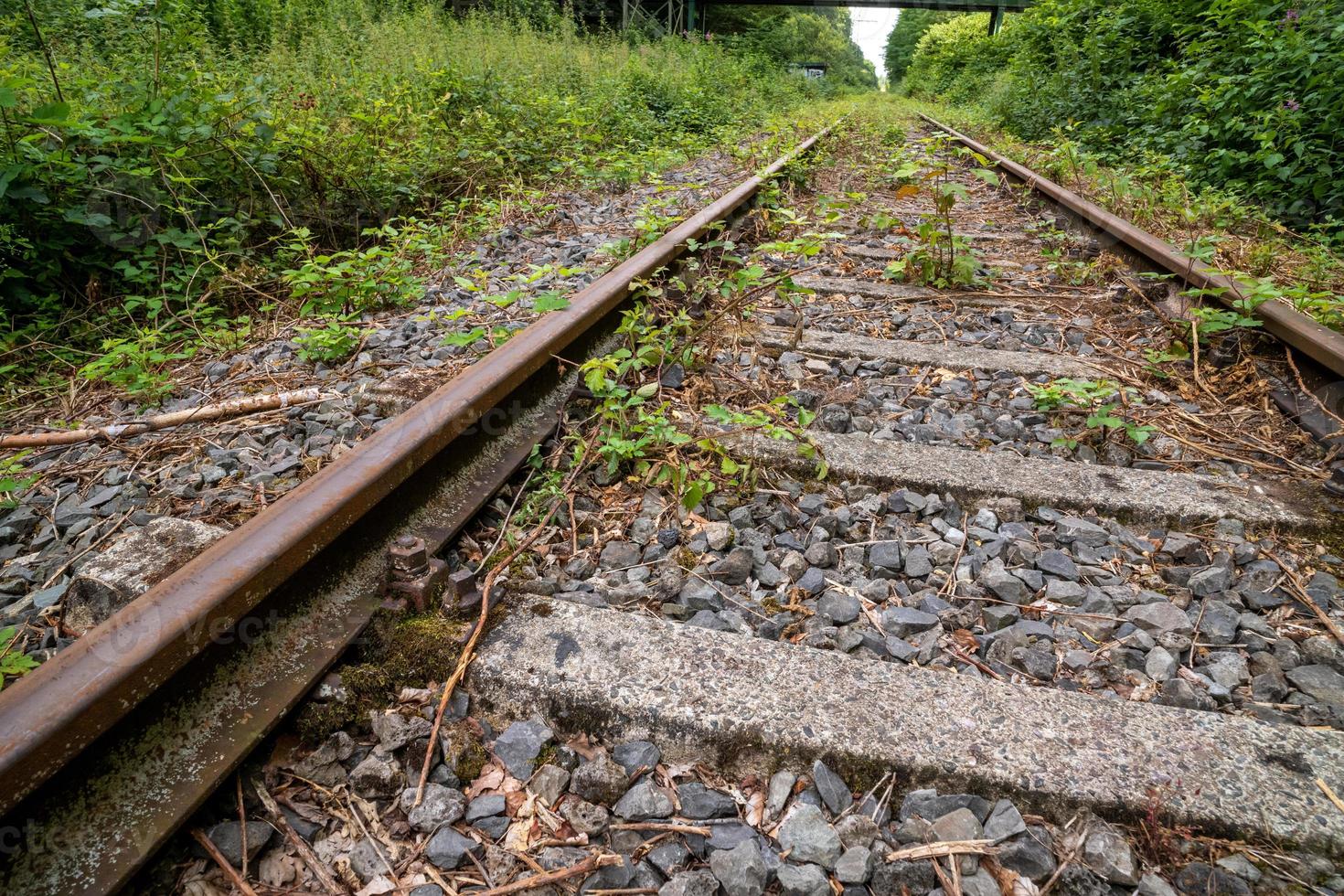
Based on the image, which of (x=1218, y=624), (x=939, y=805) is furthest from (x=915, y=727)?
(x=1218, y=624)

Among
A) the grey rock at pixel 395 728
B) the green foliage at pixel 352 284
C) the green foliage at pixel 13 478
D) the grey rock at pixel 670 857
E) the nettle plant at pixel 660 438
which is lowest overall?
the grey rock at pixel 670 857

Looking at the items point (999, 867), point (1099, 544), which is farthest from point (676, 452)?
point (999, 867)

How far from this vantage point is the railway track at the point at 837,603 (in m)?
1.07

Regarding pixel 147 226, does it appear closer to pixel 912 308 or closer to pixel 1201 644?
pixel 912 308

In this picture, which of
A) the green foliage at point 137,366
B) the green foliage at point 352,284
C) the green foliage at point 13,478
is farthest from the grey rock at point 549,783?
the green foliage at point 352,284

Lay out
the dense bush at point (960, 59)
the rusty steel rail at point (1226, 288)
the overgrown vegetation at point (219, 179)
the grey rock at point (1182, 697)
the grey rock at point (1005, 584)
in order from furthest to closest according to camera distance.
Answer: the dense bush at point (960, 59)
the overgrown vegetation at point (219, 179)
the rusty steel rail at point (1226, 288)
the grey rock at point (1005, 584)
the grey rock at point (1182, 697)

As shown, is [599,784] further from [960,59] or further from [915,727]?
[960,59]

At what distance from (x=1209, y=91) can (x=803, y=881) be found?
7984 mm

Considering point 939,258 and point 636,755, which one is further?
point 939,258

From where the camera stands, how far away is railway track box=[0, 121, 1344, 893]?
1070 mm

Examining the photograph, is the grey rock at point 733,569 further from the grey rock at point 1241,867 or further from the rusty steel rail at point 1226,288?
the rusty steel rail at point 1226,288

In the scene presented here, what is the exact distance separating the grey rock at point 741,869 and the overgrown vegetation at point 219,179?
2270mm

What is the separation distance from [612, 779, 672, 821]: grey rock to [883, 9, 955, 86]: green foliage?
170 feet

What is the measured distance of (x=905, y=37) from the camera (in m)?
53.2
